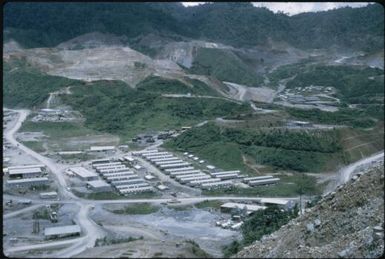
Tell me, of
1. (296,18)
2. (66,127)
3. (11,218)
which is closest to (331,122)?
(66,127)

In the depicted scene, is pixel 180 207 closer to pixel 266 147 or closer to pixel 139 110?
pixel 266 147

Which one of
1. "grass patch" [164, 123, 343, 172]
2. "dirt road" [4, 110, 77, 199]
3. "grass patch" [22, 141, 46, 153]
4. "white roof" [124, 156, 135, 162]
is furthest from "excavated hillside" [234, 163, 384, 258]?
"grass patch" [22, 141, 46, 153]

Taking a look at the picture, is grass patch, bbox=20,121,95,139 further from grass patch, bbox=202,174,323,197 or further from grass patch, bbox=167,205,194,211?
grass patch, bbox=167,205,194,211

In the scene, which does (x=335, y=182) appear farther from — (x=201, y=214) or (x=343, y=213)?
(x=343, y=213)

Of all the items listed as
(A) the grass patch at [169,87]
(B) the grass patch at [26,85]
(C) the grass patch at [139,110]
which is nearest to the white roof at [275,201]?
(C) the grass patch at [139,110]

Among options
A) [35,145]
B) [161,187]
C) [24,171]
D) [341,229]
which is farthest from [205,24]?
[341,229]

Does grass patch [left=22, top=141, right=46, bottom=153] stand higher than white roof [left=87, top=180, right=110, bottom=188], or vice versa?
white roof [left=87, top=180, right=110, bottom=188]
